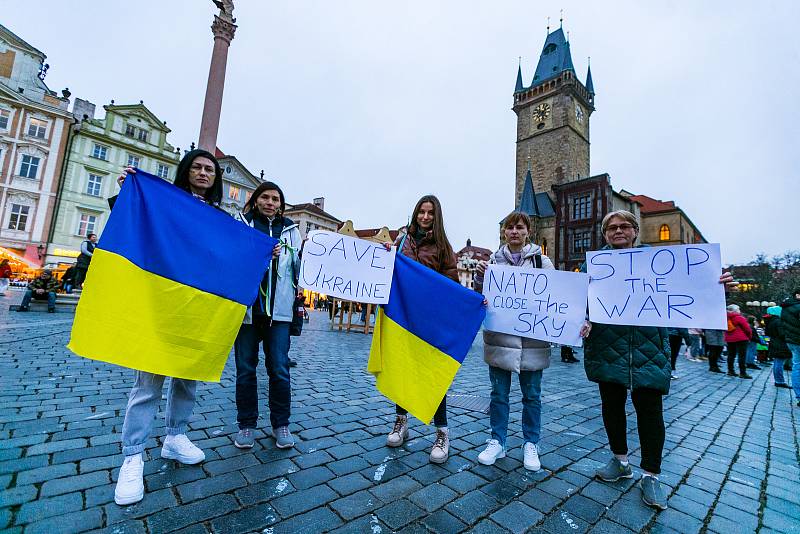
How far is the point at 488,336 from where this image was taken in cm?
310

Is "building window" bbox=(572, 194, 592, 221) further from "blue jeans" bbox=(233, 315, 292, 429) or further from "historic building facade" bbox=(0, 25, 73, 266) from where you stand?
"historic building facade" bbox=(0, 25, 73, 266)

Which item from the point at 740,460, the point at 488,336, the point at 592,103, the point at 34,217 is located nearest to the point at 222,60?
the point at 488,336

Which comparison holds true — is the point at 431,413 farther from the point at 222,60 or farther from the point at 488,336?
the point at 222,60

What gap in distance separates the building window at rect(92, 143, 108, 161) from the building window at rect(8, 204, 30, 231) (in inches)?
255

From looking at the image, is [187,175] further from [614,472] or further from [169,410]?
[614,472]

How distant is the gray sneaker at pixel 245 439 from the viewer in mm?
2842

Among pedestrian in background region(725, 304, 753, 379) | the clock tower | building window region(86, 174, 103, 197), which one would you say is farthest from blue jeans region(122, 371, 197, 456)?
the clock tower

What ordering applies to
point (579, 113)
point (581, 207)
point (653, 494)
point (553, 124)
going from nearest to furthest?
point (653, 494) → point (581, 207) → point (553, 124) → point (579, 113)

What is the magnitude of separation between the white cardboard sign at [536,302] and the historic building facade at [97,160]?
111 ft

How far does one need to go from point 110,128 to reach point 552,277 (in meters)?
41.0

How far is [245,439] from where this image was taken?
2.86 metres

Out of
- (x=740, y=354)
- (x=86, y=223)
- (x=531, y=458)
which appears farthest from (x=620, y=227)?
(x=86, y=223)

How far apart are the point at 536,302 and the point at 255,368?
2.42m

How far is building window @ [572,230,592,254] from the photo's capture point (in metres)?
35.0
